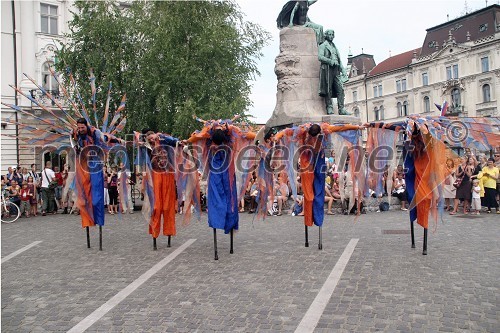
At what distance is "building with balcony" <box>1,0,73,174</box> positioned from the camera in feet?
93.6

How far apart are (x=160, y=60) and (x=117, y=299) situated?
1509 centimetres

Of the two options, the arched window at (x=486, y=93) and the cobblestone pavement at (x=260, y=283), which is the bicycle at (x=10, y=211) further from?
the arched window at (x=486, y=93)

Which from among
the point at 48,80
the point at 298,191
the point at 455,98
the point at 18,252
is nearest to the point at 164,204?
the point at 18,252

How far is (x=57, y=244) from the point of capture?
9.80 m

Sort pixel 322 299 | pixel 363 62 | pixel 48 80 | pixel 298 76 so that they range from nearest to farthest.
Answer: pixel 322 299 < pixel 298 76 < pixel 48 80 < pixel 363 62

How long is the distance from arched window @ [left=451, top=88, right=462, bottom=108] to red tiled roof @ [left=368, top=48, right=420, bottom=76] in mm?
10185

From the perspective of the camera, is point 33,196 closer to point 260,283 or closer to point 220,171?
point 220,171

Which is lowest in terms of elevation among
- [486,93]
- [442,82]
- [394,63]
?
[486,93]

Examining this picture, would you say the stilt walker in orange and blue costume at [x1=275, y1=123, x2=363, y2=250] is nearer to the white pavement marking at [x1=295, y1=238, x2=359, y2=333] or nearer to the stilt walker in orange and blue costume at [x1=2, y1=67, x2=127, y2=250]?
the white pavement marking at [x1=295, y1=238, x2=359, y2=333]

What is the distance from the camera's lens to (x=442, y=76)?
65250 millimetres

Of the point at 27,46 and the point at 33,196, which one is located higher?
the point at 27,46

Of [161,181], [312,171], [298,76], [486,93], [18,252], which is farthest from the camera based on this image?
[486,93]

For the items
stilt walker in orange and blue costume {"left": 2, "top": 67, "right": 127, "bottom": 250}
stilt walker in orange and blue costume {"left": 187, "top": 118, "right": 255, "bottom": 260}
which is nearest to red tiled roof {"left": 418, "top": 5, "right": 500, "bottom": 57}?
stilt walker in orange and blue costume {"left": 187, "top": 118, "right": 255, "bottom": 260}

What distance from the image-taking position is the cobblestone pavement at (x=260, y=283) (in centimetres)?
496
